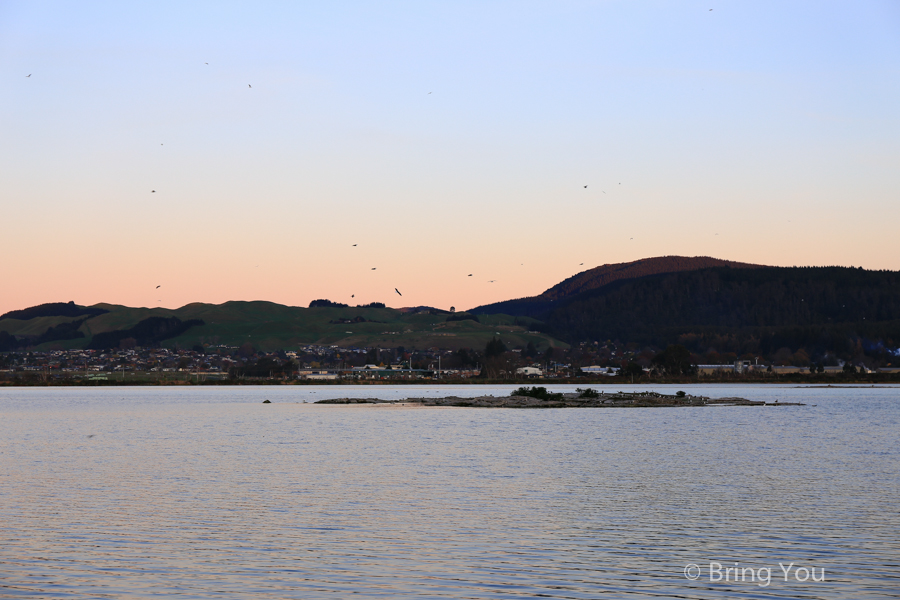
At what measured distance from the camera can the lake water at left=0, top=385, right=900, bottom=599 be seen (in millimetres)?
21562

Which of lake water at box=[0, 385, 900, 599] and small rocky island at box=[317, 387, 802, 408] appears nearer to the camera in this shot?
Answer: lake water at box=[0, 385, 900, 599]

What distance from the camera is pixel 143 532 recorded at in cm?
2870

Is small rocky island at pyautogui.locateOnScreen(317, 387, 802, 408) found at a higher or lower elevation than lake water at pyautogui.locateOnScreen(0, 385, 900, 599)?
lower

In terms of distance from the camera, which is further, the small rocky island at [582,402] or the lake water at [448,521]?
the small rocky island at [582,402]

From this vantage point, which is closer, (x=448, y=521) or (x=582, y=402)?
(x=448, y=521)

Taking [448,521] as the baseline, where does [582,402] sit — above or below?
below

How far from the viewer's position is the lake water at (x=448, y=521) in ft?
70.7

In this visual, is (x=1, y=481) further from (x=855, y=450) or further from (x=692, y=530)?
(x=855, y=450)

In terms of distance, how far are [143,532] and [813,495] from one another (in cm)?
2634

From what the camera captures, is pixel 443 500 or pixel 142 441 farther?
pixel 142 441

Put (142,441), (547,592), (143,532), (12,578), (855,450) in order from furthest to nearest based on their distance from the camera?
1. (142,441)
2. (855,450)
3. (143,532)
4. (12,578)
5. (547,592)

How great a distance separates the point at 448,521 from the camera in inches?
1214

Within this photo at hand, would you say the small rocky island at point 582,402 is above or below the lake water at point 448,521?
below

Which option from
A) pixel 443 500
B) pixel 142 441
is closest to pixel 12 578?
pixel 443 500
